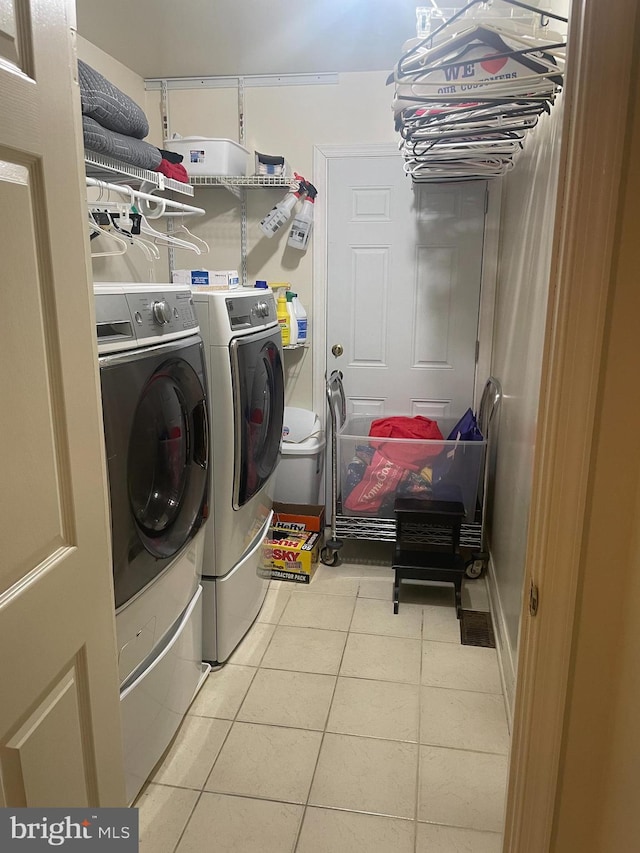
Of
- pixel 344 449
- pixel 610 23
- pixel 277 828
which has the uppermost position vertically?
pixel 610 23

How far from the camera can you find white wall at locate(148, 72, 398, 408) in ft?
10.2

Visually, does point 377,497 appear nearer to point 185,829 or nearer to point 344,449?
point 344,449

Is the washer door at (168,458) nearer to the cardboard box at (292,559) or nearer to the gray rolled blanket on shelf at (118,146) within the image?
the gray rolled blanket on shelf at (118,146)

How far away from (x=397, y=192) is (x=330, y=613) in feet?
6.82

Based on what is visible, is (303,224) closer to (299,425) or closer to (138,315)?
(299,425)

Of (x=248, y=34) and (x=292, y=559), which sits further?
(x=292, y=559)

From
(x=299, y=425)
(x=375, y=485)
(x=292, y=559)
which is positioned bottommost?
(x=292, y=559)

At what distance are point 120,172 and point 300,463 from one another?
1.70m

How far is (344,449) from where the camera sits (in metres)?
2.96

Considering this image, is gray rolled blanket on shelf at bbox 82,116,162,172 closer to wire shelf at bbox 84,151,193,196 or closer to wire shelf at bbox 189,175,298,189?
wire shelf at bbox 84,151,193,196

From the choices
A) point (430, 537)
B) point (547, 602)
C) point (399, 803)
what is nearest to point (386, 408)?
point (430, 537)

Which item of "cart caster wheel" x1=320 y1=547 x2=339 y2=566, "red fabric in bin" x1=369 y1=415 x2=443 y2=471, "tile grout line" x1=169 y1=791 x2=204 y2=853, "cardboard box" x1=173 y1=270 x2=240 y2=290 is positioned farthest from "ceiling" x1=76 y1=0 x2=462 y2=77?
"tile grout line" x1=169 y1=791 x2=204 y2=853

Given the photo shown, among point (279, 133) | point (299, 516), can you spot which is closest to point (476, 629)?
point (299, 516)

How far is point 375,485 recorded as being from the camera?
9.57 feet
